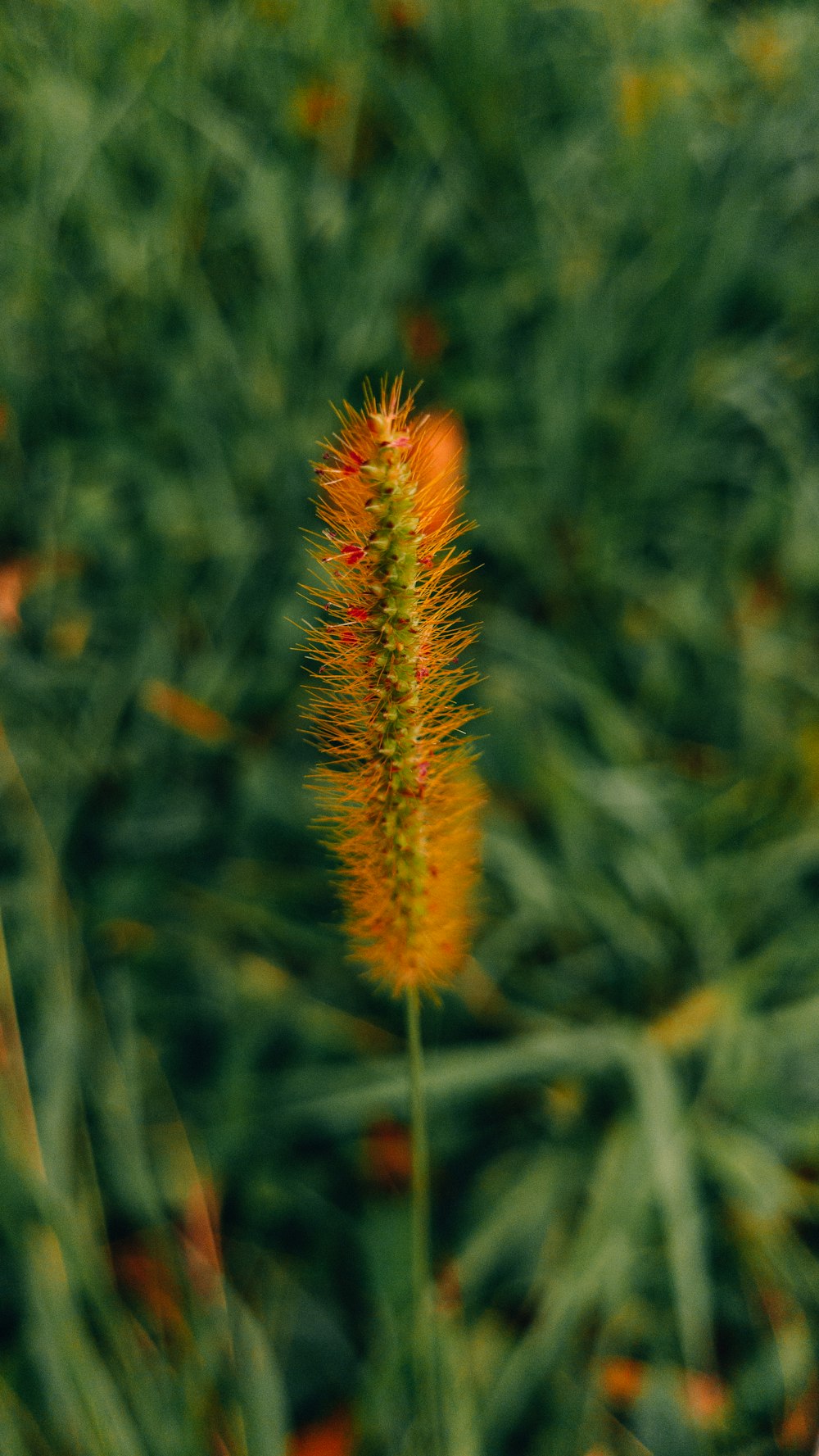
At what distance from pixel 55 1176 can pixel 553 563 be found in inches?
42.8

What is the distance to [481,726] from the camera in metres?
1.37

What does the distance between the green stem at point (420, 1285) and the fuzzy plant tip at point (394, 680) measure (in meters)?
0.05

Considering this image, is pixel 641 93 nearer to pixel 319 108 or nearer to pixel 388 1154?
pixel 319 108

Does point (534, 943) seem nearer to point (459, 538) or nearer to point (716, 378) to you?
point (459, 538)

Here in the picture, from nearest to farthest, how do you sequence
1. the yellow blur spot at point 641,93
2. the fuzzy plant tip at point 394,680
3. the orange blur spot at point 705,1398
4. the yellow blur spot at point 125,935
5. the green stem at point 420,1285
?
the fuzzy plant tip at point 394,680
the green stem at point 420,1285
the orange blur spot at point 705,1398
the yellow blur spot at point 125,935
the yellow blur spot at point 641,93

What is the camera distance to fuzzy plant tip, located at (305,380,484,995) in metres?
0.51

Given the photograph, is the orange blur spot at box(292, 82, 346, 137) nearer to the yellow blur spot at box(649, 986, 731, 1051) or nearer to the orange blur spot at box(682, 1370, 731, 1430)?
the yellow blur spot at box(649, 986, 731, 1051)

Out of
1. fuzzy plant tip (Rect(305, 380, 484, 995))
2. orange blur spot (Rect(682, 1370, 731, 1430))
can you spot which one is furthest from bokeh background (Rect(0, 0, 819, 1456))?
fuzzy plant tip (Rect(305, 380, 484, 995))

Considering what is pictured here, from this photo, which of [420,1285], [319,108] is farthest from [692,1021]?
[319,108]

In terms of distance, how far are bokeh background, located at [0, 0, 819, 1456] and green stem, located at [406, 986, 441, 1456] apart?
0.10ft

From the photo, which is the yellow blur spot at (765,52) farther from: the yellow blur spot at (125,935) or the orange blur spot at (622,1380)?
the orange blur spot at (622,1380)

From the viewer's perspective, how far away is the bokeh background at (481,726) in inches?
40.4

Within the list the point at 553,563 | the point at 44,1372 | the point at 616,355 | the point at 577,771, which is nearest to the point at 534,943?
the point at 577,771

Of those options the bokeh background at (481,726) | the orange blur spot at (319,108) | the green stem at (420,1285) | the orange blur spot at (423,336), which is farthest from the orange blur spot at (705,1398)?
the orange blur spot at (319,108)
